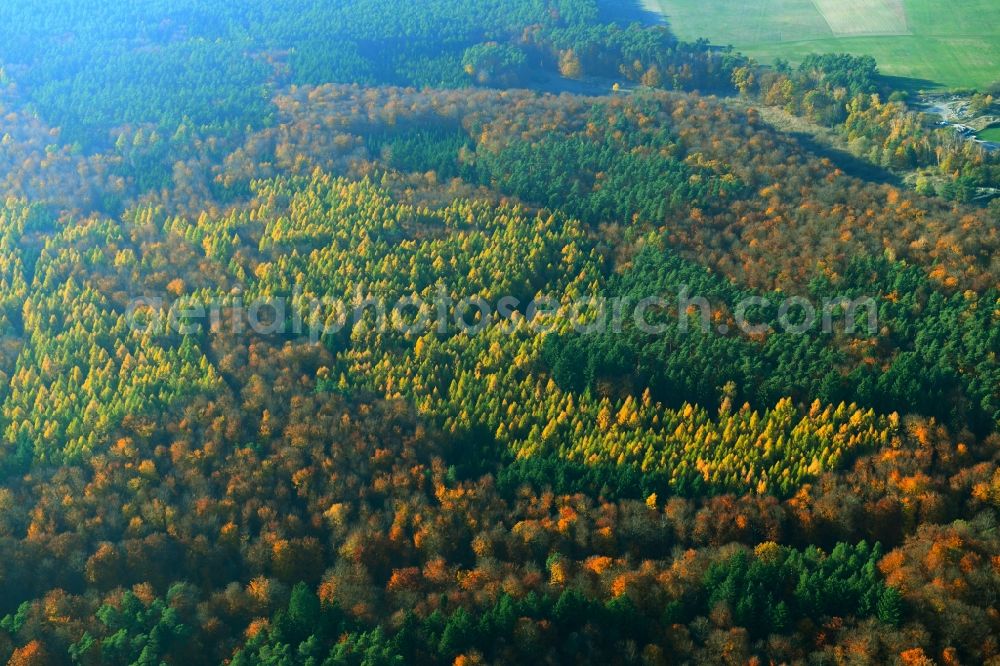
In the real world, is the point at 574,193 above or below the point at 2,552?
above

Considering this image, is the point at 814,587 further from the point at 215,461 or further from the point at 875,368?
the point at 215,461

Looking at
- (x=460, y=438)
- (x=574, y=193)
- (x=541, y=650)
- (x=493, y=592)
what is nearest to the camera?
(x=541, y=650)

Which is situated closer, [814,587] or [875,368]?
[814,587]

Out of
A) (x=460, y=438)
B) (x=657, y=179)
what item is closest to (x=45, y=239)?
(x=460, y=438)

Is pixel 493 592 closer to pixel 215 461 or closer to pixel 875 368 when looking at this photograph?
pixel 215 461

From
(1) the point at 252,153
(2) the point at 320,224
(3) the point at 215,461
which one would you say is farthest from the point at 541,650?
(1) the point at 252,153

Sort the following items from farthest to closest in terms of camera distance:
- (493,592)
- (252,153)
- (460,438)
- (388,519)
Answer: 1. (252,153)
2. (460,438)
3. (388,519)
4. (493,592)
